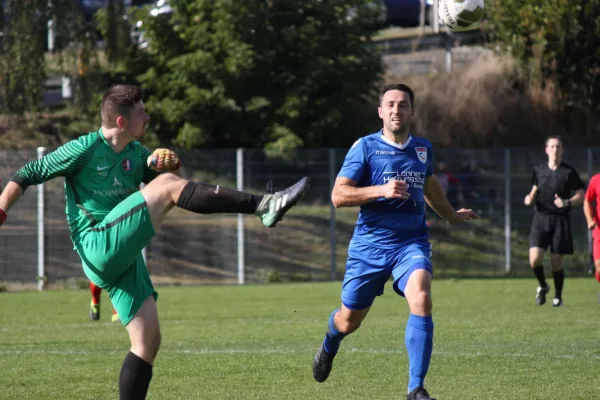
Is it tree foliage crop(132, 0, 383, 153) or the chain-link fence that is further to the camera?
tree foliage crop(132, 0, 383, 153)

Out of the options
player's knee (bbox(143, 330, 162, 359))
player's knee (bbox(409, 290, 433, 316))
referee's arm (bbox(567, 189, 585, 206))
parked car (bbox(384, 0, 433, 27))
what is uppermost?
parked car (bbox(384, 0, 433, 27))

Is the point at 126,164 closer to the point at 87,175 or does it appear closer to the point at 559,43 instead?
the point at 87,175

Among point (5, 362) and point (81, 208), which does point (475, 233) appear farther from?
point (81, 208)

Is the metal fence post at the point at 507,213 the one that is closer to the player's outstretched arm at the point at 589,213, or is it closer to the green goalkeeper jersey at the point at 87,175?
the player's outstretched arm at the point at 589,213

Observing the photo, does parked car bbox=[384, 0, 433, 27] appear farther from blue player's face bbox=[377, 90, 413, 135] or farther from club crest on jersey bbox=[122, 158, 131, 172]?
club crest on jersey bbox=[122, 158, 131, 172]

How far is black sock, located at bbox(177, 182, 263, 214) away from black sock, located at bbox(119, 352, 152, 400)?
39.8 inches

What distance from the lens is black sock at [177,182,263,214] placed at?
6.04 metres

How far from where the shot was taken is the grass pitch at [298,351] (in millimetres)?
8180

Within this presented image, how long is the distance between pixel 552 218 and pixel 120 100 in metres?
10.5

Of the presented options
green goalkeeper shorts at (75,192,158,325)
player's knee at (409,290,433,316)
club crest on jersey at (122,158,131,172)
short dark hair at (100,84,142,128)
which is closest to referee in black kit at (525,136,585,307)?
player's knee at (409,290,433,316)

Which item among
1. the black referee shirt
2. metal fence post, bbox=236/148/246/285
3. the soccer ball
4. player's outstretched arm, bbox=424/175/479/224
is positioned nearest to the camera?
player's outstretched arm, bbox=424/175/479/224

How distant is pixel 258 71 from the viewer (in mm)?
26719

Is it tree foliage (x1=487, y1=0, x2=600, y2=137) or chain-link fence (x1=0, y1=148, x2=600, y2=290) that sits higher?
tree foliage (x1=487, y1=0, x2=600, y2=137)

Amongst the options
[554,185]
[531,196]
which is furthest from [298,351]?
[554,185]
